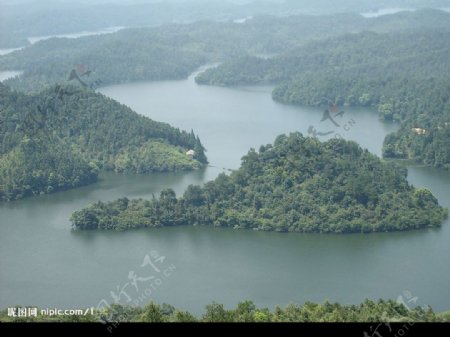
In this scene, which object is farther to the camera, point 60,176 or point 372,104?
point 372,104

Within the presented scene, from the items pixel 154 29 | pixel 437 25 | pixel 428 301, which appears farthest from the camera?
pixel 154 29

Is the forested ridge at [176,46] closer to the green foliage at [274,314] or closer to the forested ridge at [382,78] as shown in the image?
the forested ridge at [382,78]

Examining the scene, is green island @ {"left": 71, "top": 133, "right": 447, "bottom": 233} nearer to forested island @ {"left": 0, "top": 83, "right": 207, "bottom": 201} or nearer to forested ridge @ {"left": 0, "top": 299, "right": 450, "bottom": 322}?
forested island @ {"left": 0, "top": 83, "right": 207, "bottom": 201}

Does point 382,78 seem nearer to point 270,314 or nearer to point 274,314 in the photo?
point 274,314

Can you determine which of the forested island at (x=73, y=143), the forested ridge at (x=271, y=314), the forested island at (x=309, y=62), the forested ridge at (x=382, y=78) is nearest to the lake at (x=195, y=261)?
the forested island at (x=73, y=143)

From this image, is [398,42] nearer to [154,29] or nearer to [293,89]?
[293,89]

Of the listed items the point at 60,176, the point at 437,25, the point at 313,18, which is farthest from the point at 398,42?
the point at 60,176

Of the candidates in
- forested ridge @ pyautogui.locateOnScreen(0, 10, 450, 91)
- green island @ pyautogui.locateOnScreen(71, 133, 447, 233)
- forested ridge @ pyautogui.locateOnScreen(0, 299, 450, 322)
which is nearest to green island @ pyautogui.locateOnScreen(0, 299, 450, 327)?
forested ridge @ pyautogui.locateOnScreen(0, 299, 450, 322)

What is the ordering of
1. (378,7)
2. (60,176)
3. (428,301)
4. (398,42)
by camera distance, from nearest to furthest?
(428,301) → (60,176) → (398,42) → (378,7)
